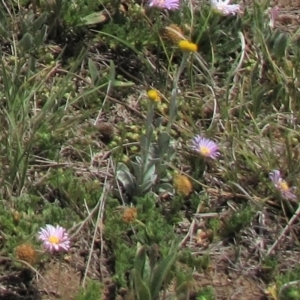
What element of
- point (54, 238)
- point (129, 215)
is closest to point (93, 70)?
point (129, 215)

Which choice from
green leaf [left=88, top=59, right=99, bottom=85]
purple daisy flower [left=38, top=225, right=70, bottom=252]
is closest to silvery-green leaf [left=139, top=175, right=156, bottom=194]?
purple daisy flower [left=38, top=225, right=70, bottom=252]

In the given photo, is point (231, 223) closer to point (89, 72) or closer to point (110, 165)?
point (110, 165)

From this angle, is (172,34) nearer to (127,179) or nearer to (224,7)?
(224,7)

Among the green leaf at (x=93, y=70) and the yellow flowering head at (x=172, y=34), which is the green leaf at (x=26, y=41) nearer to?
the green leaf at (x=93, y=70)

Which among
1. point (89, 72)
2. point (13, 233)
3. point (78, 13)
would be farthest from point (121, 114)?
point (13, 233)

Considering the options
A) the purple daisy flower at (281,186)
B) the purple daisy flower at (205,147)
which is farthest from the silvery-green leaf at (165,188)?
the purple daisy flower at (281,186)

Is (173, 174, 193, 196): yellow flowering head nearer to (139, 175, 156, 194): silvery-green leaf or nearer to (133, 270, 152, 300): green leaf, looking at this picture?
(139, 175, 156, 194): silvery-green leaf
